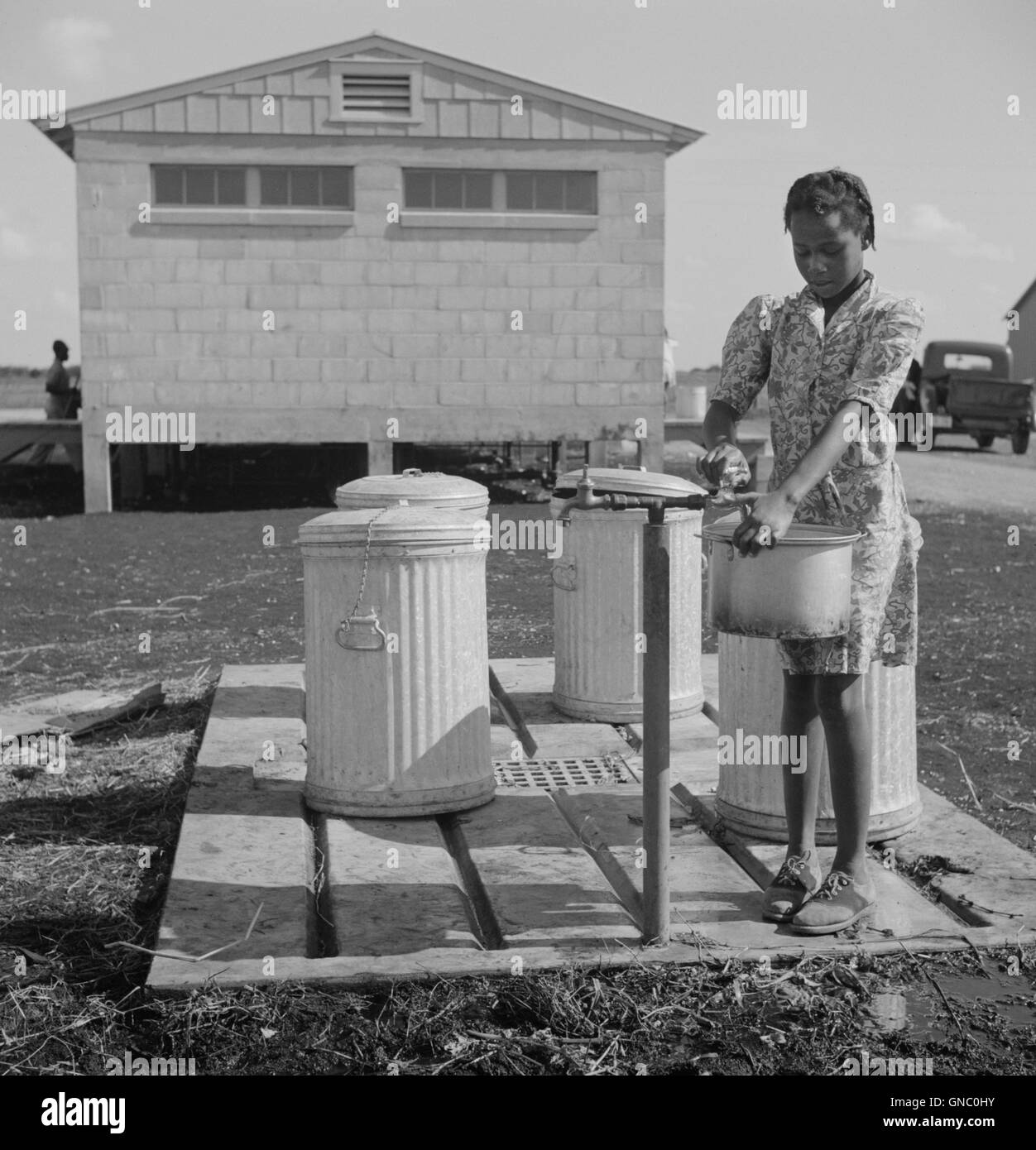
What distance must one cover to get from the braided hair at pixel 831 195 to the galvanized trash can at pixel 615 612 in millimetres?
2499

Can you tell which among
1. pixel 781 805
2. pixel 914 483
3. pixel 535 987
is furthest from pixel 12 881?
pixel 914 483

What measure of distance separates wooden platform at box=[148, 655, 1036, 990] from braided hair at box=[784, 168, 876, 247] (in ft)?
6.50

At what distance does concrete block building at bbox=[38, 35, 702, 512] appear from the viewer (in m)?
17.4

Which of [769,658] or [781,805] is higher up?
[769,658]

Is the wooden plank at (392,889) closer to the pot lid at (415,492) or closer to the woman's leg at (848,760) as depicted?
the woman's leg at (848,760)

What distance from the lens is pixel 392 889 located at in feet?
14.5

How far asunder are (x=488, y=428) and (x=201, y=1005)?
14.6 meters

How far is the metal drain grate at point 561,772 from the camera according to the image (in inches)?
221

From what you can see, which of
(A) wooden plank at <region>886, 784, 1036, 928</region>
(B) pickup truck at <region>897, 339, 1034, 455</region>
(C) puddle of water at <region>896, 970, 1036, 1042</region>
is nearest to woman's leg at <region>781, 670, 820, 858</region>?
(A) wooden plank at <region>886, 784, 1036, 928</region>

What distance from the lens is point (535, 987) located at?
3.64 m

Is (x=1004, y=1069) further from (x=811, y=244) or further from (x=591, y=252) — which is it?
(x=591, y=252)

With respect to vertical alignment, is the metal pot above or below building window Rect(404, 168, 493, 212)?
below
